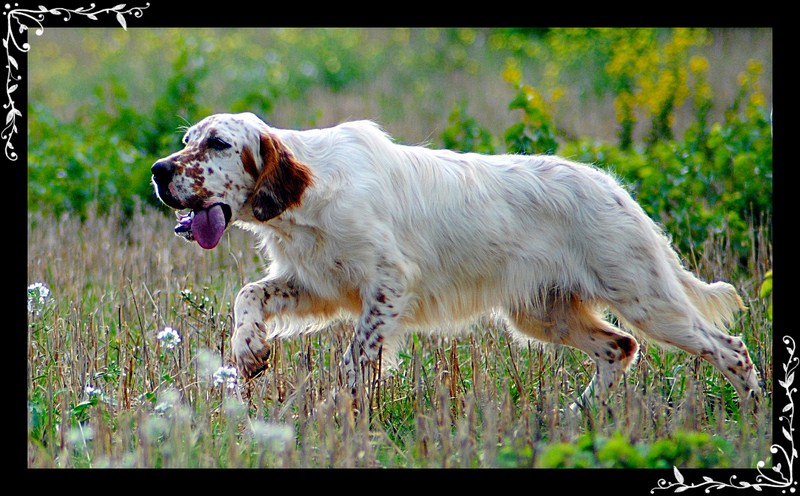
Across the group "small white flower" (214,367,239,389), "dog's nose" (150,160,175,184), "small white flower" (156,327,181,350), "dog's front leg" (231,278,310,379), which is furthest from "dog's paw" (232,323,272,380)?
"dog's nose" (150,160,175,184)

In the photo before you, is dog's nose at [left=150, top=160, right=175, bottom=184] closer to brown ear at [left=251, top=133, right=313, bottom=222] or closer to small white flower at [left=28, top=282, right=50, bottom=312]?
brown ear at [left=251, top=133, right=313, bottom=222]

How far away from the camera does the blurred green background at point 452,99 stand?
7.71m

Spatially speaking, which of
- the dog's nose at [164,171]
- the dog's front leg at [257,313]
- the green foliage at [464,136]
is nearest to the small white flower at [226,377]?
the dog's front leg at [257,313]

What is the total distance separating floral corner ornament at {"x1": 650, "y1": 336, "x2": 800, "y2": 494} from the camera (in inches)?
146

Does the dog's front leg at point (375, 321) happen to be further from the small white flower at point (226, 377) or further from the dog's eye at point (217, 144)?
the dog's eye at point (217, 144)

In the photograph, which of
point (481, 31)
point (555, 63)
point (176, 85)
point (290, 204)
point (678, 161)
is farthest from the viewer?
point (481, 31)

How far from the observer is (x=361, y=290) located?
15.5 ft

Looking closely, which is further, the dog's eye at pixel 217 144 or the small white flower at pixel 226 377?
the dog's eye at pixel 217 144

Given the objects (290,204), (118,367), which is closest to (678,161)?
(290,204)

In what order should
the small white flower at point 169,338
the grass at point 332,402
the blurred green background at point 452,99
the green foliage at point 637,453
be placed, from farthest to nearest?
1. the blurred green background at point 452,99
2. the small white flower at point 169,338
3. the grass at point 332,402
4. the green foliage at point 637,453

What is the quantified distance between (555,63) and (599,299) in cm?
1142

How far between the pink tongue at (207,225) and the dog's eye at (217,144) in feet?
0.86

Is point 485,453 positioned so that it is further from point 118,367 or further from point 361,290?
point 118,367

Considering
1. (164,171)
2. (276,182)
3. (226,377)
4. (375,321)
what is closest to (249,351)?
(226,377)
